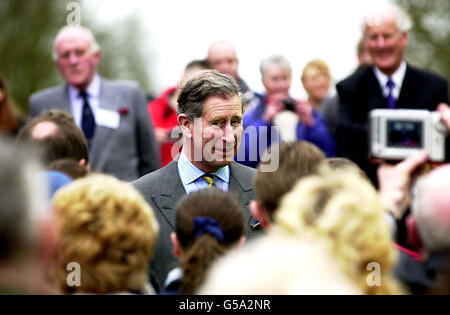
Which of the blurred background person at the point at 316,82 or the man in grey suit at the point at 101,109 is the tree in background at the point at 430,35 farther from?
the man in grey suit at the point at 101,109

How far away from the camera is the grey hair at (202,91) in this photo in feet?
14.6

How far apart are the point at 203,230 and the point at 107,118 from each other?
3464 mm

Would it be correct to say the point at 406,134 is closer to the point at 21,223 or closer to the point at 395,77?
the point at 395,77

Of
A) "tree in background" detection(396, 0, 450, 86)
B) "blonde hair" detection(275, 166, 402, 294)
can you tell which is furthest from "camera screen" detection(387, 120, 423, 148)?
"tree in background" detection(396, 0, 450, 86)

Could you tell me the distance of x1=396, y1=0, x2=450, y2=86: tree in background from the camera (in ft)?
63.4

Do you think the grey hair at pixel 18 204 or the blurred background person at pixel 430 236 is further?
the blurred background person at pixel 430 236

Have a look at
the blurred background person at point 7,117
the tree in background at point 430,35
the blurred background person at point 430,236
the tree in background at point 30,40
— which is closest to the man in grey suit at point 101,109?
the blurred background person at point 7,117

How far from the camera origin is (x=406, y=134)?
430cm

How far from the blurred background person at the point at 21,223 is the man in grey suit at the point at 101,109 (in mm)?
3821

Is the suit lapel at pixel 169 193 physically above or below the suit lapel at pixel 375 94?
below

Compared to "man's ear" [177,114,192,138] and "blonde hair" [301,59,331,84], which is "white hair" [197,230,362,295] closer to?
"man's ear" [177,114,192,138]

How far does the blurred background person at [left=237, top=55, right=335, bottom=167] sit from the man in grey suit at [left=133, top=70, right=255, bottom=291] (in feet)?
3.63

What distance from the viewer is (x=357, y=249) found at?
270cm
